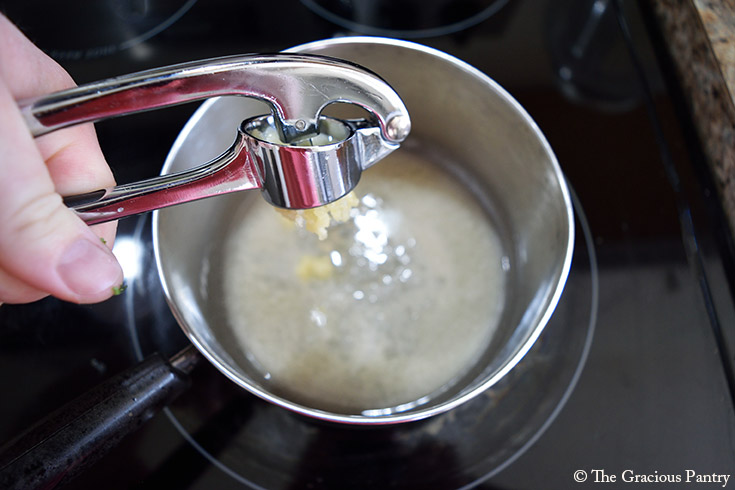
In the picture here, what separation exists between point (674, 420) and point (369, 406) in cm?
28

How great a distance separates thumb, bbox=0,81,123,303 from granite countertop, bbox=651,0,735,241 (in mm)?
583

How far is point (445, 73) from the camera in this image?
0.57 meters

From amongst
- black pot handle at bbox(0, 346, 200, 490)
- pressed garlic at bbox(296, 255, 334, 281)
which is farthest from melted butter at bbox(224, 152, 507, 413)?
black pot handle at bbox(0, 346, 200, 490)

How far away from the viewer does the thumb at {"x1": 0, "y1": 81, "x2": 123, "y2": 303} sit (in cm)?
34

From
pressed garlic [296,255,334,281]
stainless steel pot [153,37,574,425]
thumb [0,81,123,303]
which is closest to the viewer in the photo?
thumb [0,81,123,303]

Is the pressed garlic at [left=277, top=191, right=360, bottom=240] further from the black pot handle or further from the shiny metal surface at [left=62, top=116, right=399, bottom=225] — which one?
the black pot handle

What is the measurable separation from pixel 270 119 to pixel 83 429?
0.26 m

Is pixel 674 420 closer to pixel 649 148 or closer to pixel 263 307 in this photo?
pixel 649 148

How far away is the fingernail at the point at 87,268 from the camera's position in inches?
14.8

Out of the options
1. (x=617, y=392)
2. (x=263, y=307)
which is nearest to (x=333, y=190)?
(x=263, y=307)

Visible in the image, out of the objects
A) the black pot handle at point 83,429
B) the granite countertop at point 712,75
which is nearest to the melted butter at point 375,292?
the black pot handle at point 83,429

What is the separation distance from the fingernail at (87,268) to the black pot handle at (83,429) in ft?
0.27

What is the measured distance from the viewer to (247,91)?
1.24 feet

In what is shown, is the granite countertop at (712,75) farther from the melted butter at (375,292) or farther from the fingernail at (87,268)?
the fingernail at (87,268)
